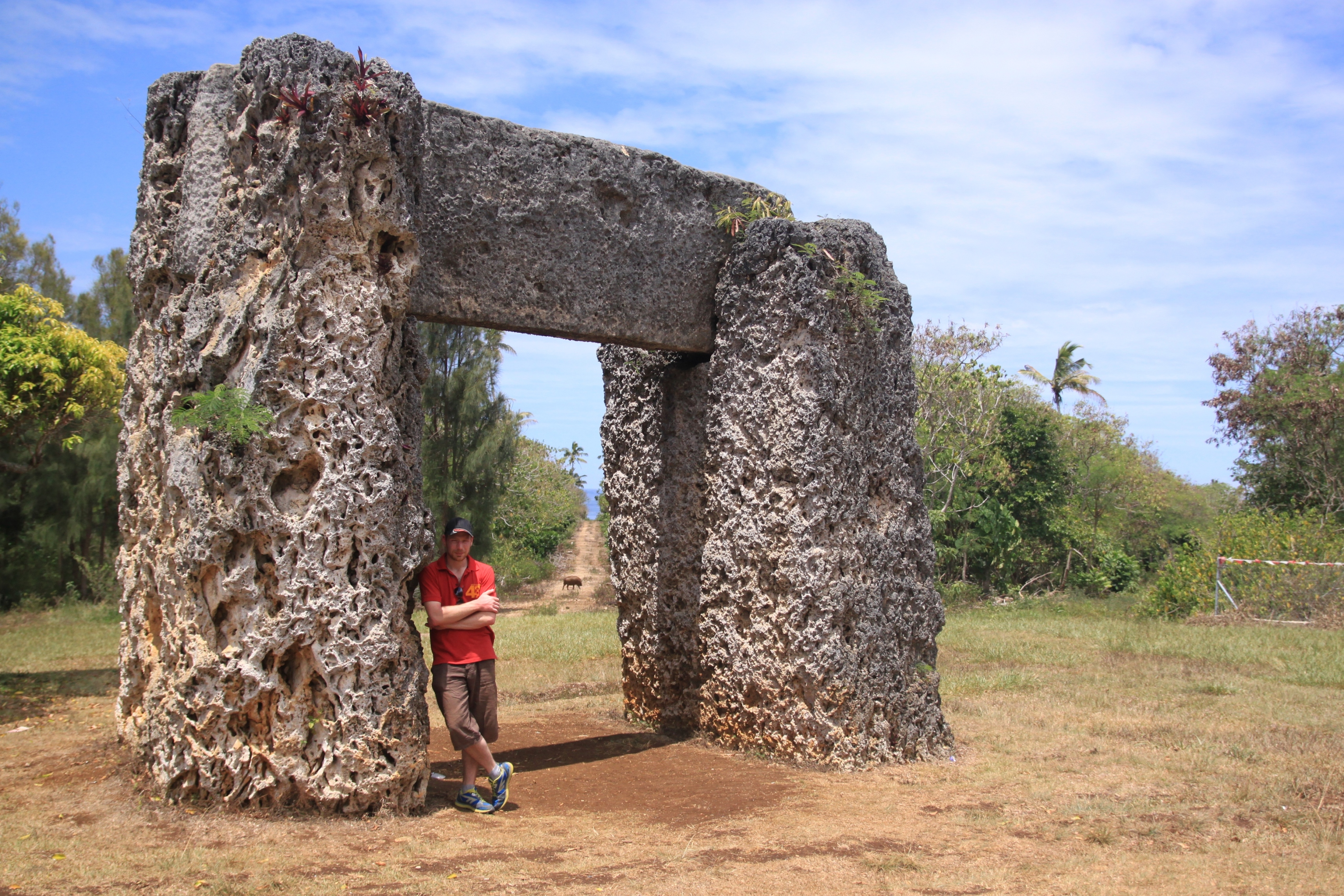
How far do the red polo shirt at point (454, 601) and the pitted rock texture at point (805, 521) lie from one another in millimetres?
1685

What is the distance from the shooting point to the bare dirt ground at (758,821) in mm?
3846

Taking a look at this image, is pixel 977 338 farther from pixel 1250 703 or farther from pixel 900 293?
pixel 900 293

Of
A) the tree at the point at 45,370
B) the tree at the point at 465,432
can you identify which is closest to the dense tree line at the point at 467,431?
the tree at the point at 465,432

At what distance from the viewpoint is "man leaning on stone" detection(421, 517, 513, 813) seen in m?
4.85

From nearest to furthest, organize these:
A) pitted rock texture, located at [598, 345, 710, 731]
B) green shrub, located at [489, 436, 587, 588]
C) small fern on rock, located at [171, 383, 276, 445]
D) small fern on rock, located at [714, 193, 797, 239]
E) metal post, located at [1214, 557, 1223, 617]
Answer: small fern on rock, located at [171, 383, 276, 445], small fern on rock, located at [714, 193, 797, 239], pitted rock texture, located at [598, 345, 710, 731], metal post, located at [1214, 557, 1223, 617], green shrub, located at [489, 436, 587, 588]

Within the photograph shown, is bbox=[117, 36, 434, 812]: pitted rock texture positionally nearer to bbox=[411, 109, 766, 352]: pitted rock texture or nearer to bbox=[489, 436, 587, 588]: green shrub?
bbox=[411, 109, 766, 352]: pitted rock texture

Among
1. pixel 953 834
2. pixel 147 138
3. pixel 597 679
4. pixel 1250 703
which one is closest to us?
pixel 953 834

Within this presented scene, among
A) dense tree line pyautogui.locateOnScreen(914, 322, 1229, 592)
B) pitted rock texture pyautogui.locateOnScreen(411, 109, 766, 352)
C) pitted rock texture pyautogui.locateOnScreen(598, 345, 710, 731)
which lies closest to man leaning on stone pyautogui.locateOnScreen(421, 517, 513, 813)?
pitted rock texture pyautogui.locateOnScreen(411, 109, 766, 352)

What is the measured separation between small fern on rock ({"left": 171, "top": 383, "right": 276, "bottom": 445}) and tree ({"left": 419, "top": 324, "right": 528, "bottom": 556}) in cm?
1291

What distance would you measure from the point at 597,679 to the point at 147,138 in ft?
19.5

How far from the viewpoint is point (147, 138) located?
5.00 m

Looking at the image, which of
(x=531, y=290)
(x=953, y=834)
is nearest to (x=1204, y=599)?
(x=953, y=834)

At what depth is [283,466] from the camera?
444 centimetres

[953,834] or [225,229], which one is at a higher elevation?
[225,229]
